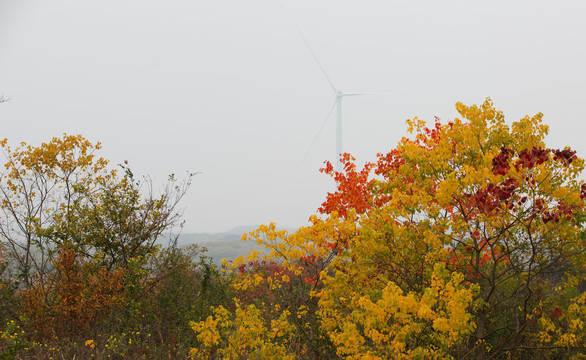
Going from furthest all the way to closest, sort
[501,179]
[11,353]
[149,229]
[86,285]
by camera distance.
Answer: [149,229] → [86,285] → [11,353] → [501,179]

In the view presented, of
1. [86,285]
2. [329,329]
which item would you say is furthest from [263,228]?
[86,285]

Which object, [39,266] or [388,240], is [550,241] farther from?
[39,266]

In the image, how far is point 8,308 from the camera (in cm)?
1206

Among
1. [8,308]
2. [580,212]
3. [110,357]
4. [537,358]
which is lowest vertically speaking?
[537,358]

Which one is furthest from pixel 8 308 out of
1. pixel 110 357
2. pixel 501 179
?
pixel 501 179

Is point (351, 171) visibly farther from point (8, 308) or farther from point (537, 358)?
point (8, 308)

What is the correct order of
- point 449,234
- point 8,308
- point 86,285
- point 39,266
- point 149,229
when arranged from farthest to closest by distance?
point 39,266 → point 149,229 → point 8,308 → point 86,285 → point 449,234

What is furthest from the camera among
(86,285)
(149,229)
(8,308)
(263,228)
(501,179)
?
(149,229)

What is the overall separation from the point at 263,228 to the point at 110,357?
4095 mm

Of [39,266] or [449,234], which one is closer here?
[449,234]

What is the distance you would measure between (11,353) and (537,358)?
1031 cm

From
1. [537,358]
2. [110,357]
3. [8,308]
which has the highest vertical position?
[8,308]

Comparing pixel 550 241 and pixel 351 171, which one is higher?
pixel 351 171

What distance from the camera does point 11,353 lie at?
859 centimetres
